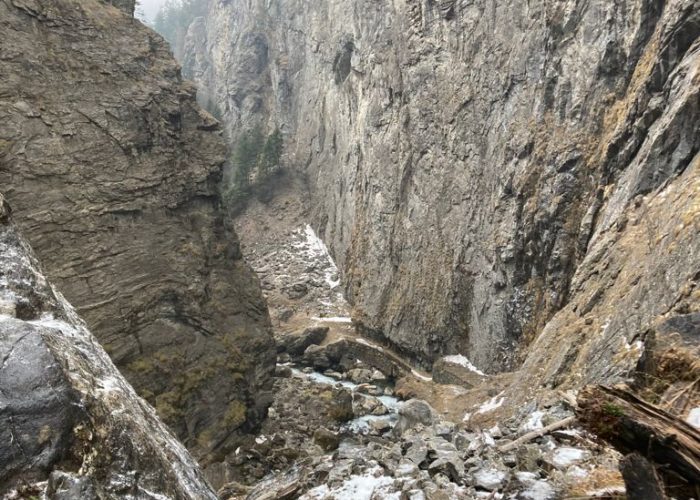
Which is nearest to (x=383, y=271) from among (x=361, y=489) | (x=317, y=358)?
(x=317, y=358)

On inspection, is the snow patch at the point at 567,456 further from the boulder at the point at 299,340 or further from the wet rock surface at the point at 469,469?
the boulder at the point at 299,340

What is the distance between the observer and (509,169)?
2844 cm

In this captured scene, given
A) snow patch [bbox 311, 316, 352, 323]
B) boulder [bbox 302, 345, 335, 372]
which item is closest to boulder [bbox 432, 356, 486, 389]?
boulder [bbox 302, 345, 335, 372]

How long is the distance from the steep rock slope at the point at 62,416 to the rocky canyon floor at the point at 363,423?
4.02 metres

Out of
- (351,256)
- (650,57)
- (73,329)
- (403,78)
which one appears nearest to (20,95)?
(73,329)

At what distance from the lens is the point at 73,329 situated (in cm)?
669

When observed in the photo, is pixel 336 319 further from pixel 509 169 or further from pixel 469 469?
pixel 469 469

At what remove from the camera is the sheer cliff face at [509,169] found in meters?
15.0

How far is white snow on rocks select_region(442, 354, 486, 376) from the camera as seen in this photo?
29.9 meters

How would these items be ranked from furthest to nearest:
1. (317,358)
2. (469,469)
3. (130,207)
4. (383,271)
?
(383,271) → (317,358) → (130,207) → (469,469)

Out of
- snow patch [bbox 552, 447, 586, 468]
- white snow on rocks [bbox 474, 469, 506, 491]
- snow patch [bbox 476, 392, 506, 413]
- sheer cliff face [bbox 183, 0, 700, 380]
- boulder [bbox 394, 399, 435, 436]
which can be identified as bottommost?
boulder [bbox 394, 399, 435, 436]

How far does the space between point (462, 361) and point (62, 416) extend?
2876 cm

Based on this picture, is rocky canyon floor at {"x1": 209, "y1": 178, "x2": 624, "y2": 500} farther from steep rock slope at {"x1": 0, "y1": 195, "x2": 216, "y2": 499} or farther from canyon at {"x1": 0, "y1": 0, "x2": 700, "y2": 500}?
steep rock slope at {"x1": 0, "y1": 195, "x2": 216, "y2": 499}

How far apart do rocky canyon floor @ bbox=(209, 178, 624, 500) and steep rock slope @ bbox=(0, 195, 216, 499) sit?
402cm
